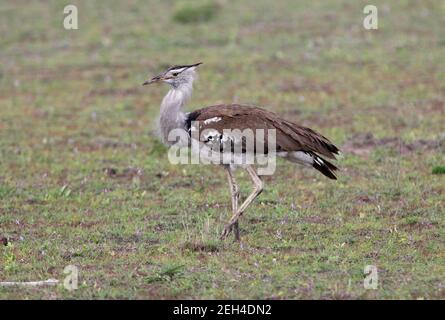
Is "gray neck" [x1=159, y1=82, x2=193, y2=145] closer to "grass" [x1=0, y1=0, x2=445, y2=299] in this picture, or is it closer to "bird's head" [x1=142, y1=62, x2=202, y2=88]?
"bird's head" [x1=142, y1=62, x2=202, y2=88]

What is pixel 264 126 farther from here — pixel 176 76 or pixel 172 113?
pixel 176 76

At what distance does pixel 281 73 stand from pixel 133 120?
3373 millimetres

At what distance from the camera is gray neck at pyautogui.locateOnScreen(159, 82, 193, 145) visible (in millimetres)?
8008

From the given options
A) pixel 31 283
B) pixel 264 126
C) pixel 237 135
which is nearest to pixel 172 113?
pixel 237 135

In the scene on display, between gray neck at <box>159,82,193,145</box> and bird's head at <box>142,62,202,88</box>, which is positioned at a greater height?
bird's head at <box>142,62,202,88</box>

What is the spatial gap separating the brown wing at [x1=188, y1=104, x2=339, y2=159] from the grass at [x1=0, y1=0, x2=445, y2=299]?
0.75 meters

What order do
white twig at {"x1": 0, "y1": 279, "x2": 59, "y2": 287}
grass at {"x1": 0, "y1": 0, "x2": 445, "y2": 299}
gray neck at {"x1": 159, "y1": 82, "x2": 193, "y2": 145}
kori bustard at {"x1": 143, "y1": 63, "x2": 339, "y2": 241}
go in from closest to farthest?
white twig at {"x1": 0, "y1": 279, "x2": 59, "y2": 287}, grass at {"x1": 0, "y1": 0, "x2": 445, "y2": 299}, kori bustard at {"x1": 143, "y1": 63, "x2": 339, "y2": 241}, gray neck at {"x1": 159, "y1": 82, "x2": 193, "y2": 145}

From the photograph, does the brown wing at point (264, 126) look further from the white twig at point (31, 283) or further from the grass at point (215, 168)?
the white twig at point (31, 283)

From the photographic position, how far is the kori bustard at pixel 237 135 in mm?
7859

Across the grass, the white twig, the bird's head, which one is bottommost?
the white twig

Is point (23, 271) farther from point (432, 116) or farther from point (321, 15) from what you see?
point (321, 15)

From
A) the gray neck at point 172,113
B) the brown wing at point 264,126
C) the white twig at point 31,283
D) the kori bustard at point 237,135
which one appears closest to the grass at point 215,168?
the white twig at point 31,283

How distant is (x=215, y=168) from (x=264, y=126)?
8.68ft

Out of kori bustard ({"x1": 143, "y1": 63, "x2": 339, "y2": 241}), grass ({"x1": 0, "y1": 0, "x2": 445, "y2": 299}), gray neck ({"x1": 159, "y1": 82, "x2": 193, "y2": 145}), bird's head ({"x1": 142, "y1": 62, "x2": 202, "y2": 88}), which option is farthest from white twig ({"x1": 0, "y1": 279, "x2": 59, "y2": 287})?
bird's head ({"x1": 142, "y1": 62, "x2": 202, "y2": 88})
